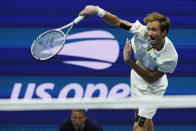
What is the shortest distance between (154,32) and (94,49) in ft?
4.81

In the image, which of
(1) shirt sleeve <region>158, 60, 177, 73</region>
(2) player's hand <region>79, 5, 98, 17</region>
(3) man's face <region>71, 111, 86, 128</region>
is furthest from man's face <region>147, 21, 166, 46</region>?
(3) man's face <region>71, 111, 86, 128</region>

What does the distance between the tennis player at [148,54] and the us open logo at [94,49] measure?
889 mm

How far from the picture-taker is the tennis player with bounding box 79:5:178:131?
19.3 feet

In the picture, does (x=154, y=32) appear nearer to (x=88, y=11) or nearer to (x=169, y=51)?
(x=169, y=51)

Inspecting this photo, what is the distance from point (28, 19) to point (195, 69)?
1881 mm

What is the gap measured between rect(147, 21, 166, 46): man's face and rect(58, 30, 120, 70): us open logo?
1.31m

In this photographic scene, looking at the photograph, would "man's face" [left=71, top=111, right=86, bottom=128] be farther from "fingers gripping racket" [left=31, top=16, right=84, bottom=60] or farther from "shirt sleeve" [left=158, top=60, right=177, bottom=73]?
"shirt sleeve" [left=158, top=60, right=177, bottom=73]

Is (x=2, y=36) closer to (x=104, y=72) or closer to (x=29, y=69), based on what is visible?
(x=29, y=69)

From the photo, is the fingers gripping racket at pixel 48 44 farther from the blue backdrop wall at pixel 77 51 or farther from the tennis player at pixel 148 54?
the blue backdrop wall at pixel 77 51

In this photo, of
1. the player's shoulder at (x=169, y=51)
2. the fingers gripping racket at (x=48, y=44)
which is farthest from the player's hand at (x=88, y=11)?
the player's shoulder at (x=169, y=51)

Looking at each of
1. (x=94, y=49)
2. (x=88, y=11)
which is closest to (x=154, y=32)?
(x=88, y=11)

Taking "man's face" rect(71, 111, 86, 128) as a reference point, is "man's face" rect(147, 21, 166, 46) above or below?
above

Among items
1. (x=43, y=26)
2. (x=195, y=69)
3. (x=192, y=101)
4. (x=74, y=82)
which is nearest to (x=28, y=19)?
(x=43, y=26)

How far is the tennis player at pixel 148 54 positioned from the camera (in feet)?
19.3
